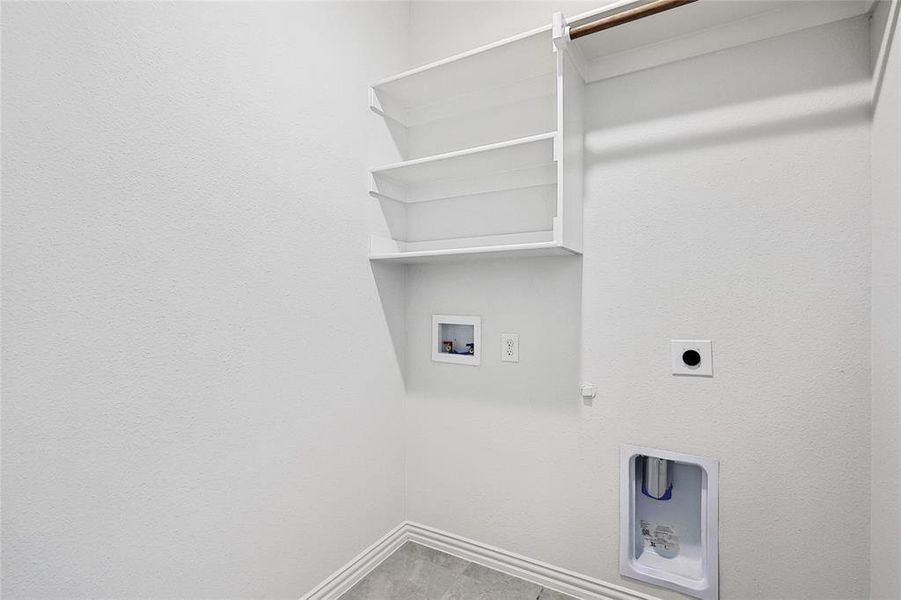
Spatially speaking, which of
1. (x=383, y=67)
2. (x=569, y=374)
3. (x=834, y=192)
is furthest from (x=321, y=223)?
(x=834, y=192)

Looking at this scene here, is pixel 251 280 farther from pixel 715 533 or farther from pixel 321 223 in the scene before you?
pixel 715 533

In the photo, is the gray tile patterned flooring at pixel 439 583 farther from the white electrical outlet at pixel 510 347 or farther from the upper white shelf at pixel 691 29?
the upper white shelf at pixel 691 29

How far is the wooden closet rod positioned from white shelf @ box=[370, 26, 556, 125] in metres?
0.11

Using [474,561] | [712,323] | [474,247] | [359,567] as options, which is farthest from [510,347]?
[359,567]

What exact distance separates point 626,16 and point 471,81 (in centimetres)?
63

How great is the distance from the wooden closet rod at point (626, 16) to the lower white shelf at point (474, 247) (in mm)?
634

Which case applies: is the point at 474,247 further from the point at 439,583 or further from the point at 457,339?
the point at 439,583

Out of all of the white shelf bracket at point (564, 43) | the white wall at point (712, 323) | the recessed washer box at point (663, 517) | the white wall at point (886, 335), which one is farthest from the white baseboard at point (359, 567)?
the white shelf bracket at point (564, 43)

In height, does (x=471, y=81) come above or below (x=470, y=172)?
above

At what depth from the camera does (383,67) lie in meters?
1.81

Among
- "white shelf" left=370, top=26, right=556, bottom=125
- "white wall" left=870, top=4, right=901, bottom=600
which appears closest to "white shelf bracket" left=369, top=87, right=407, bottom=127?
"white shelf" left=370, top=26, right=556, bottom=125

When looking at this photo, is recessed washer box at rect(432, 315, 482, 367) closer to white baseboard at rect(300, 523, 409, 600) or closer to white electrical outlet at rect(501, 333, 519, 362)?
white electrical outlet at rect(501, 333, 519, 362)

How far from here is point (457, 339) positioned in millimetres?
1861

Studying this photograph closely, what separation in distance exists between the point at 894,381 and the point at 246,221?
1.70 m
